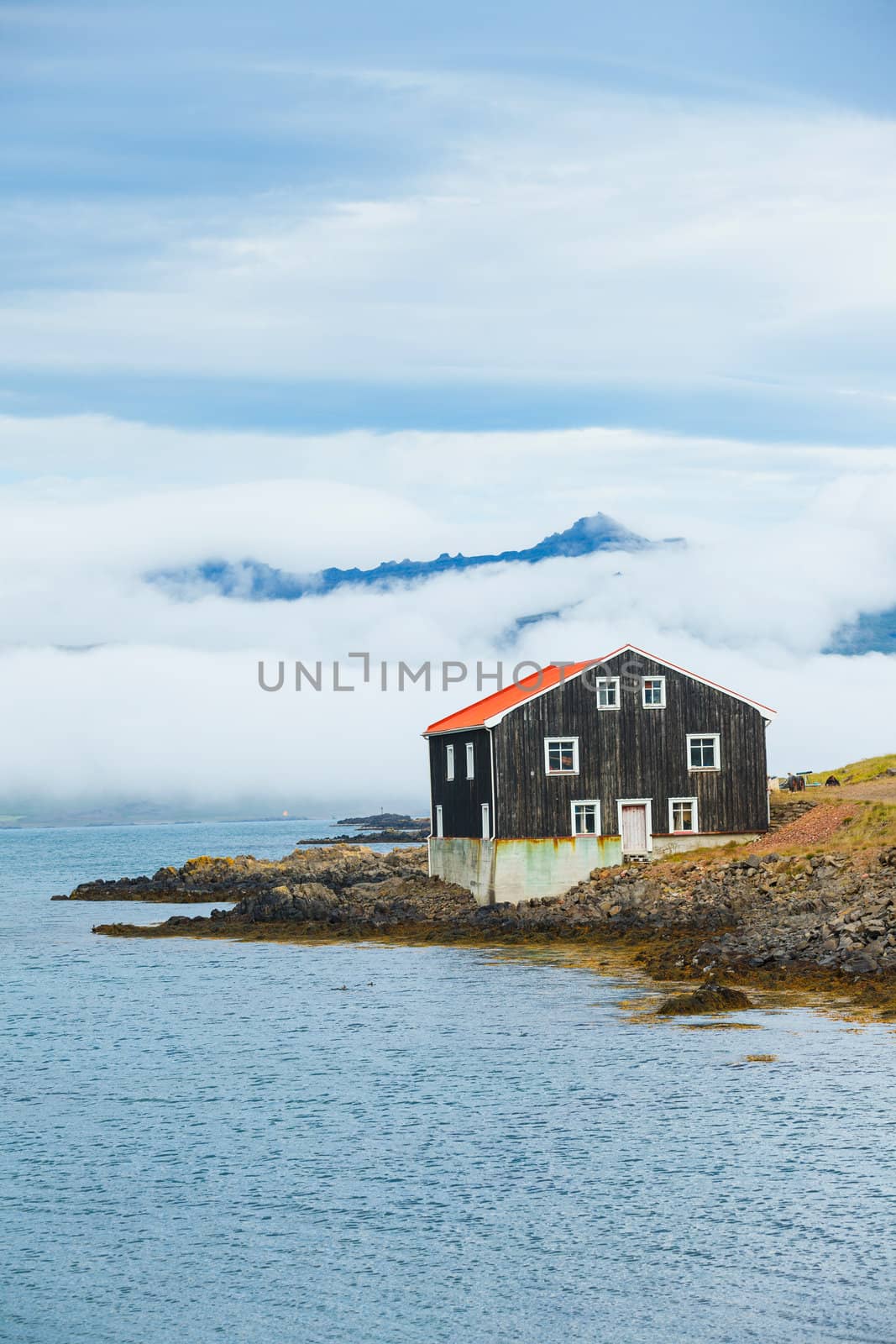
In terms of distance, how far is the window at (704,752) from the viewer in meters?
57.0

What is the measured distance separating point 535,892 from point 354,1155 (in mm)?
34345

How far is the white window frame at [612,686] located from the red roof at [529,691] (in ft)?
2.31

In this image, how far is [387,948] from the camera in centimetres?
5041

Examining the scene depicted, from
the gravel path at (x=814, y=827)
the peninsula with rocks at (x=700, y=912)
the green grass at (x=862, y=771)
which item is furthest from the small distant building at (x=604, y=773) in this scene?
the green grass at (x=862, y=771)

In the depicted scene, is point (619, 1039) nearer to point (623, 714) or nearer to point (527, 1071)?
point (527, 1071)

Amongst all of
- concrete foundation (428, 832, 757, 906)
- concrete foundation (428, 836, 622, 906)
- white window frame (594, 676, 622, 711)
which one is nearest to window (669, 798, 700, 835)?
concrete foundation (428, 832, 757, 906)

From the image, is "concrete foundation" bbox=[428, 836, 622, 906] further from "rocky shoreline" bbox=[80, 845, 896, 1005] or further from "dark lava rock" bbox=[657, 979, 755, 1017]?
"dark lava rock" bbox=[657, 979, 755, 1017]

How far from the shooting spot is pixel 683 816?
56.9 m

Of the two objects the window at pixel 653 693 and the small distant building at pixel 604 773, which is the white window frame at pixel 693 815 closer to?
the small distant building at pixel 604 773

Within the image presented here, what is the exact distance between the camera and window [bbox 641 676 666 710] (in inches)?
2223

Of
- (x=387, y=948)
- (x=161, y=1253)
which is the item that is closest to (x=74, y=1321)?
(x=161, y=1253)

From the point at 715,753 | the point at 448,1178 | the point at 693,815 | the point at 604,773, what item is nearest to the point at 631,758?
the point at 604,773

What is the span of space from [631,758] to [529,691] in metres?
4.88

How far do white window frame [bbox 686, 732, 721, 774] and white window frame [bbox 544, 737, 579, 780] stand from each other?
15.8 ft
